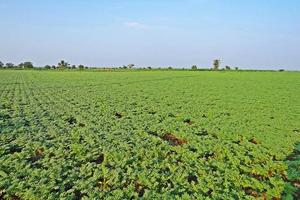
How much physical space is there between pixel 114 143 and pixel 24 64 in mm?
146106

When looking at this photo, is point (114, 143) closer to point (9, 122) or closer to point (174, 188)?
point (174, 188)

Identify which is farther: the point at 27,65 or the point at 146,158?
the point at 27,65

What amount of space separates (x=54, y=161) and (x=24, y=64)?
147 metres

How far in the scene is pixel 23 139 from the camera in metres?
9.93

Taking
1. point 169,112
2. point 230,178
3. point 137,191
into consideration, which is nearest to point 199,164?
point 230,178

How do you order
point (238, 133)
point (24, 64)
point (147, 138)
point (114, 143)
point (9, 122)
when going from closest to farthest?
A: 1. point (114, 143)
2. point (147, 138)
3. point (238, 133)
4. point (9, 122)
5. point (24, 64)

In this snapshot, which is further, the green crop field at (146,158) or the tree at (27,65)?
the tree at (27,65)

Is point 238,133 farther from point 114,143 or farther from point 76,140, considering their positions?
point 76,140

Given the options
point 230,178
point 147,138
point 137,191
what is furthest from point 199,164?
point 147,138

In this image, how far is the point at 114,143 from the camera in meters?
9.62

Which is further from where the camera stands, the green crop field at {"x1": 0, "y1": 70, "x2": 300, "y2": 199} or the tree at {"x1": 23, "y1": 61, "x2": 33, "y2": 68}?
the tree at {"x1": 23, "y1": 61, "x2": 33, "y2": 68}

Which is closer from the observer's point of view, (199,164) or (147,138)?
(199,164)

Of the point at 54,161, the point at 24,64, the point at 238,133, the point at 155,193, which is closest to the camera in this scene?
the point at 155,193

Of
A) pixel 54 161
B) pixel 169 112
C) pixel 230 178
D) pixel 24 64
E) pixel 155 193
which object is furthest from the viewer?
pixel 24 64
